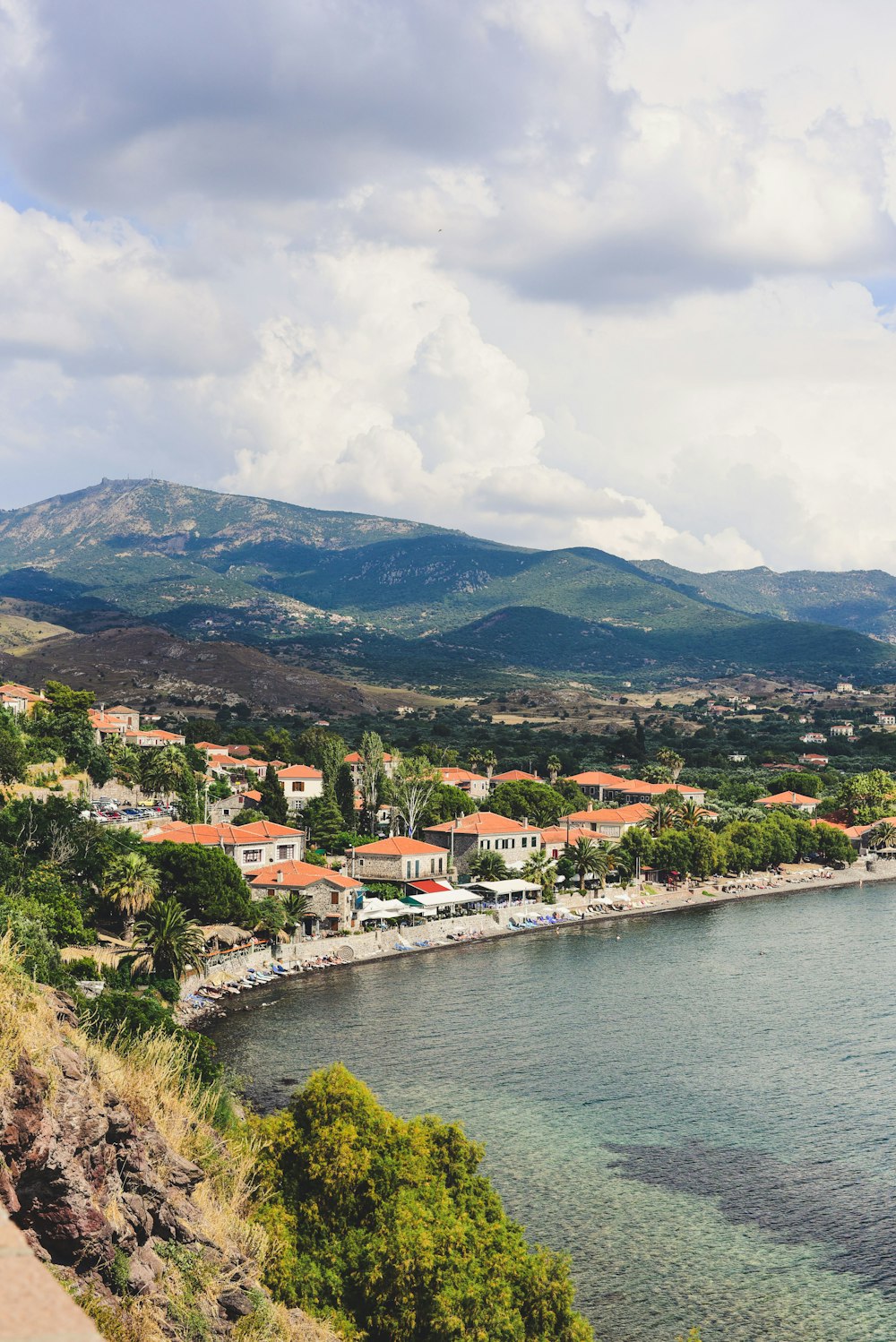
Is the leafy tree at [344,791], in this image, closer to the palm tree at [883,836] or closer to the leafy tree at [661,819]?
the leafy tree at [661,819]

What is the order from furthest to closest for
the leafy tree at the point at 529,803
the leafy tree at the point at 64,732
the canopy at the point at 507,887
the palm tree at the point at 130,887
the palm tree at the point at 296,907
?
the leafy tree at the point at 529,803, the leafy tree at the point at 64,732, the canopy at the point at 507,887, the palm tree at the point at 296,907, the palm tree at the point at 130,887

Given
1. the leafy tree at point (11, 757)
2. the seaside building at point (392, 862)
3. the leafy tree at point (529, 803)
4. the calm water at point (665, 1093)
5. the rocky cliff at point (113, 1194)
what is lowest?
the calm water at point (665, 1093)

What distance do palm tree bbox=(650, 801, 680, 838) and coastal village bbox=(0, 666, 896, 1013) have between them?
16 cm

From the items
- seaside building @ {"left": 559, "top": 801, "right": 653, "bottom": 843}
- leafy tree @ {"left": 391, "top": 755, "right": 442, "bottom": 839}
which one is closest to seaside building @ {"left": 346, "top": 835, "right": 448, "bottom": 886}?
leafy tree @ {"left": 391, "top": 755, "right": 442, "bottom": 839}

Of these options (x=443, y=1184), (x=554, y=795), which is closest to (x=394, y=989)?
(x=443, y=1184)

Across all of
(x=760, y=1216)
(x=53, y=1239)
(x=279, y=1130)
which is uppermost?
(x=53, y=1239)

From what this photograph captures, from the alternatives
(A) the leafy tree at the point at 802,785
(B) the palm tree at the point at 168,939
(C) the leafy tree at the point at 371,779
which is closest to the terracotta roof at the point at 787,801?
(A) the leafy tree at the point at 802,785

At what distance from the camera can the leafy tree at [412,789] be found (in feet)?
268

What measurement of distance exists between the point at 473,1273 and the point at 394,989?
33.5 m

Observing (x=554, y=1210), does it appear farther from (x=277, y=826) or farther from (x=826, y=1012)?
(x=277, y=826)

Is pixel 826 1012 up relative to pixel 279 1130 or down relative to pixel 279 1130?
down

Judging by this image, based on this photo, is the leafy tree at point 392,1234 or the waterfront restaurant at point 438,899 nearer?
the leafy tree at point 392,1234

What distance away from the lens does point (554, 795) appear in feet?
302

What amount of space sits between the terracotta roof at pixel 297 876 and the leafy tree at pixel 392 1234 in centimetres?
3853
